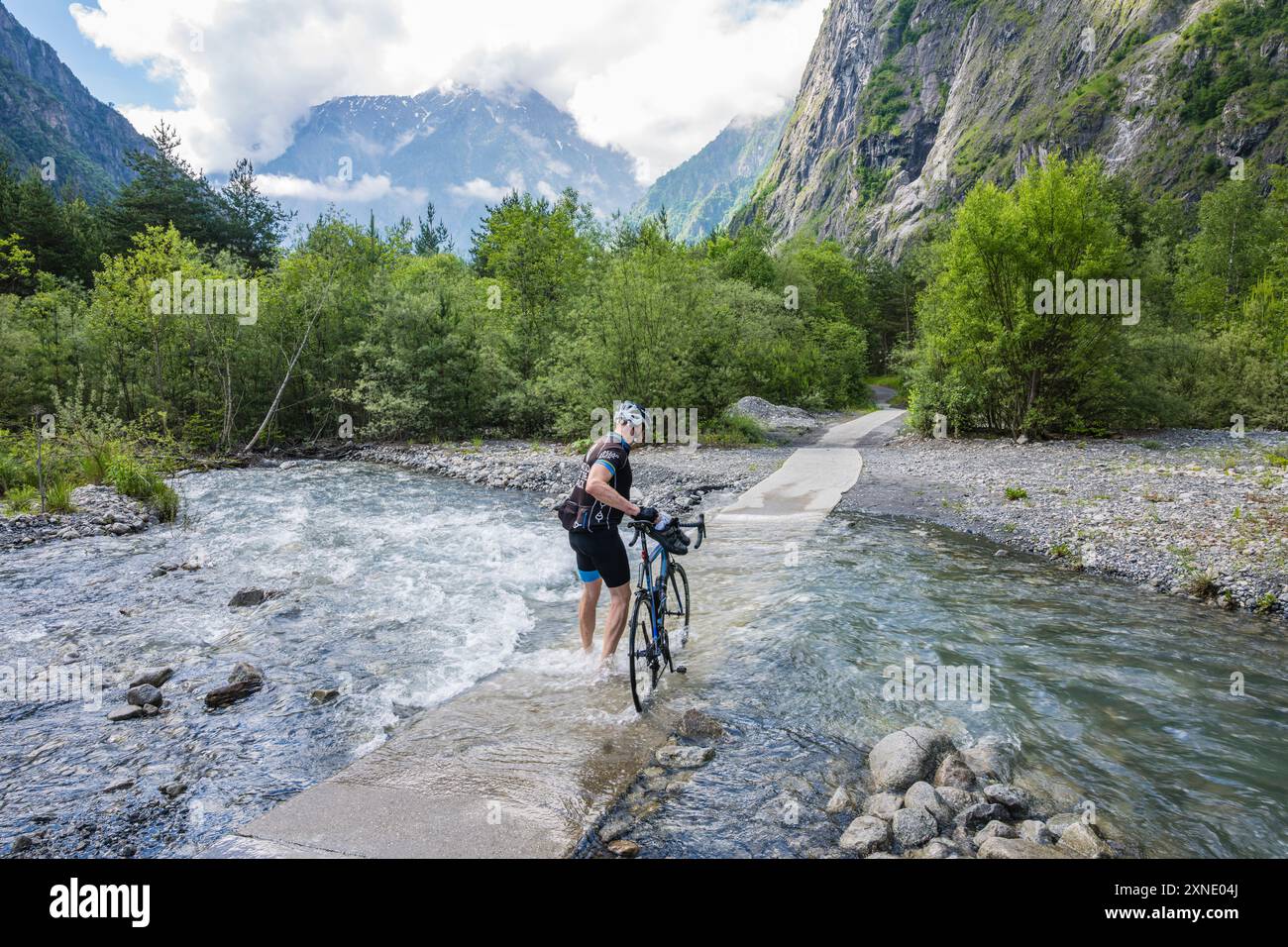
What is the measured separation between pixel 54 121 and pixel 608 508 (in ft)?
709

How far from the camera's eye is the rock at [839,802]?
15.7 feet

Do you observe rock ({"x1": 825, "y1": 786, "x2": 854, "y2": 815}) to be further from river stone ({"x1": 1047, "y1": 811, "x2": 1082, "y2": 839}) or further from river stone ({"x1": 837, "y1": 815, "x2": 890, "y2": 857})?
river stone ({"x1": 1047, "y1": 811, "x2": 1082, "y2": 839})

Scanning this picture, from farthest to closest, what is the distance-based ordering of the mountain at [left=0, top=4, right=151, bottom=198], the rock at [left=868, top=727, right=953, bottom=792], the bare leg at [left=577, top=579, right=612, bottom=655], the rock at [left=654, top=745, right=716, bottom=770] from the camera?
the mountain at [left=0, top=4, right=151, bottom=198] < the bare leg at [left=577, top=579, right=612, bottom=655] < the rock at [left=654, top=745, right=716, bottom=770] < the rock at [left=868, top=727, right=953, bottom=792]

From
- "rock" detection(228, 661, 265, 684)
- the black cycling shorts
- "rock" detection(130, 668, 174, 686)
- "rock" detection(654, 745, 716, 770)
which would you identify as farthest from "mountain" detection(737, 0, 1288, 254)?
"rock" detection(654, 745, 716, 770)

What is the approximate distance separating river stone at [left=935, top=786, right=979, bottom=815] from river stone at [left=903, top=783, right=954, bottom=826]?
0.03m

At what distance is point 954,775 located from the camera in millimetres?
5031

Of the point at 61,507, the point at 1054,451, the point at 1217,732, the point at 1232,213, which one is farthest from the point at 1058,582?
the point at 1232,213

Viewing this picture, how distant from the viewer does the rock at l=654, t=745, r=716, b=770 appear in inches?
213

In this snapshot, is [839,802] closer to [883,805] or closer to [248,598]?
[883,805]

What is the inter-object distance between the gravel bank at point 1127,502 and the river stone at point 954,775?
652 cm

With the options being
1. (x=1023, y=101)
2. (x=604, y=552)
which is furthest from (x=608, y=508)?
(x=1023, y=101)
